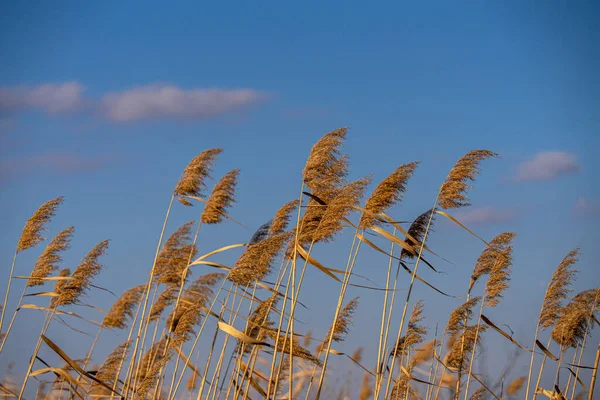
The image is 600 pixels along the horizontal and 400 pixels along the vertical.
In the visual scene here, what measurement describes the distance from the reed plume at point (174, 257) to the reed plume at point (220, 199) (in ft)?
2.23

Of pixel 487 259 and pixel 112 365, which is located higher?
Result: pixel 487 259

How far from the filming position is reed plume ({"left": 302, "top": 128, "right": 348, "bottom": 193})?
16.5 feet

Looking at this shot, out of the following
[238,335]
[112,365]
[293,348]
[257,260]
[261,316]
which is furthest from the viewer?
[112,365]

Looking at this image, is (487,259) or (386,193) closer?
(386,193)

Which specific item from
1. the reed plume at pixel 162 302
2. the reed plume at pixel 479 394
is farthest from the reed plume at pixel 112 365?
the reed plume at pixel 479 394

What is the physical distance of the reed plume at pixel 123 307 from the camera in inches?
280

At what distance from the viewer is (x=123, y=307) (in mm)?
7125

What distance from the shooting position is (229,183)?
6160 mm

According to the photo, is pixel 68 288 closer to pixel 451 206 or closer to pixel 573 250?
pixel 451 206

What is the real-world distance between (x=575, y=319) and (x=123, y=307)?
15.8ft

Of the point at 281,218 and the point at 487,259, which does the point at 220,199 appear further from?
the point at 487,259

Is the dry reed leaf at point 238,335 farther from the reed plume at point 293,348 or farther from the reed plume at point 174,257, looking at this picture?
the reed plume at point 174,257

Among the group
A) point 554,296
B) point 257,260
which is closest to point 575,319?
point 554,296

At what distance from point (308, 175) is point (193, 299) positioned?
1.77 meters
